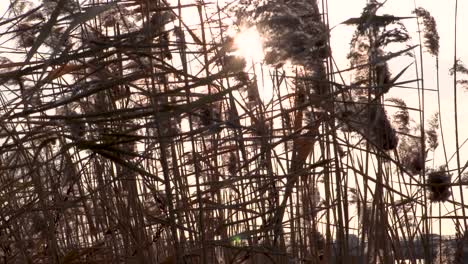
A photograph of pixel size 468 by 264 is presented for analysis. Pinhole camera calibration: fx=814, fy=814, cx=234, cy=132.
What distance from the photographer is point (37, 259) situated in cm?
263

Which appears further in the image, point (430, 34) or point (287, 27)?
point (430, 34)

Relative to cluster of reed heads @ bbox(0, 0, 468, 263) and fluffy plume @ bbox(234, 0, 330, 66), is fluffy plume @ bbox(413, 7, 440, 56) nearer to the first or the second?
cluster of reed heads @ bbox(0, 0, 468, 263)

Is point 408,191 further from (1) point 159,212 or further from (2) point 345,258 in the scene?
(1) point 159,212

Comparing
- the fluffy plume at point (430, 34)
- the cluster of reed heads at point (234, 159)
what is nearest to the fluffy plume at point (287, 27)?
the cluster of reed heads at point (234, 159)

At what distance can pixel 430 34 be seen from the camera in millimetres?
3615

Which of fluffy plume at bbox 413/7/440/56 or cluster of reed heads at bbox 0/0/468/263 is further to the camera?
fluffy plume at bbox 413/7/440/56

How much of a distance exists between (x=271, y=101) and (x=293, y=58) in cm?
21

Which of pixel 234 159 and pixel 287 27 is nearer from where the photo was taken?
pixel 287 27

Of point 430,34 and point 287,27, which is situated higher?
point 430,34

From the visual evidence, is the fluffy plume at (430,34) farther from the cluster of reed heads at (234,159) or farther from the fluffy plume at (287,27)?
the fluffy plume at (287,27)

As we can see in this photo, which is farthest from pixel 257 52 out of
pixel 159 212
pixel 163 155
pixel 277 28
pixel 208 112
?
pixel 163 155

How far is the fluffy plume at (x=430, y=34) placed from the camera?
356cm

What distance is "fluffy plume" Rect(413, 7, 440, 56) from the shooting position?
11.7 feet

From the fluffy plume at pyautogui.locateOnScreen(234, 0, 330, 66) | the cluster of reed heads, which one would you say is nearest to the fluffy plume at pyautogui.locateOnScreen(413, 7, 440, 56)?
the cluster of reed heads
